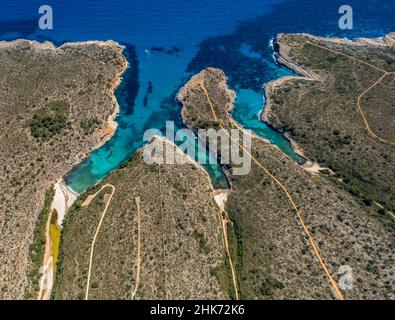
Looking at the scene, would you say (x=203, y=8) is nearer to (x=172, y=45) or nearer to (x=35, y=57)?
(x=172, y=45)

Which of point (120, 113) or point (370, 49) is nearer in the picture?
point (120, 113)

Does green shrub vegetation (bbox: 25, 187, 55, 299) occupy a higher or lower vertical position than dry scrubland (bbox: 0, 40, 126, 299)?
lower

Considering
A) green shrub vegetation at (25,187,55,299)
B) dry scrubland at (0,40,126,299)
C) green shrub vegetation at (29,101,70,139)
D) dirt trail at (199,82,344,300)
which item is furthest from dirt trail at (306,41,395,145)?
green shrub vegetation at (25,187,55,299)

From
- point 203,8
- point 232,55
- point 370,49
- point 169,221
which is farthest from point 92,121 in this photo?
point 370,49

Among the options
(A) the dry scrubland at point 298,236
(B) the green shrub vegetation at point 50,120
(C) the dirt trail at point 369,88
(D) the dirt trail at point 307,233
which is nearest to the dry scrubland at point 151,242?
(A) the dry scrubland at point 298,236

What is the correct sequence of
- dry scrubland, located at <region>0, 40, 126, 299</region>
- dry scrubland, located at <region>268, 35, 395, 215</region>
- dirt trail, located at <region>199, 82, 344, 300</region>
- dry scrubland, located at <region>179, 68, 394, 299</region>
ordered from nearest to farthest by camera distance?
dirt trail, located at <region>199, 82, 344, 300</region> < dry scrubland, located at <region>179, 68, 394, 299</region> < dry scrubland, located at <region>0, 40, 126, 299</region> < dry scrubland, located at <region>268, 35, 395, 215</region>

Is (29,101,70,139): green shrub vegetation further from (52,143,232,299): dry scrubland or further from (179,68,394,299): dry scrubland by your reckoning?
(179,68,394,299): dry scrubland

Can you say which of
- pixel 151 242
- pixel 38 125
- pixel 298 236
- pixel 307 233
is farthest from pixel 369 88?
pixel 38 125
